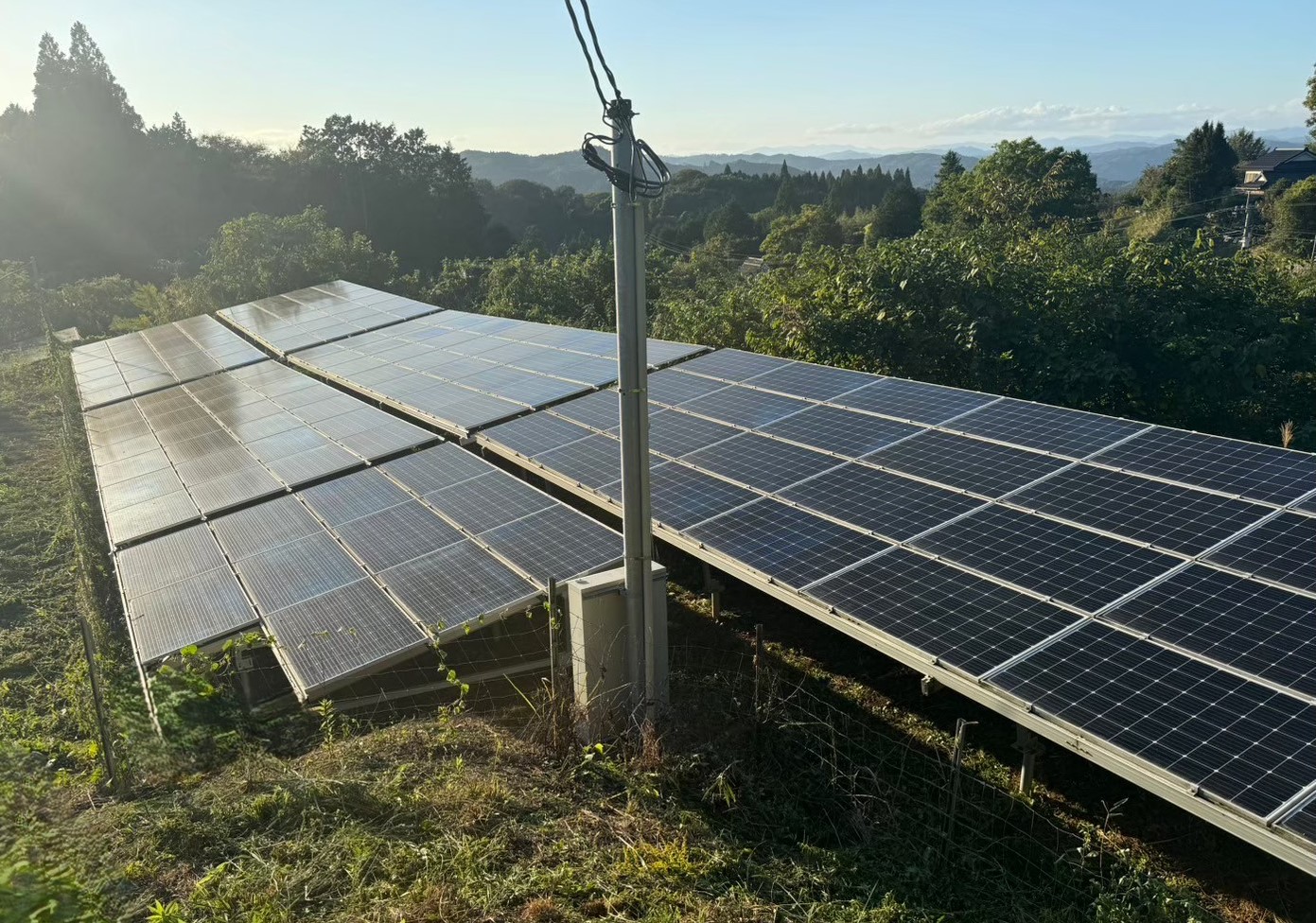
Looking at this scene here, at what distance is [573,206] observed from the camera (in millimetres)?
110875

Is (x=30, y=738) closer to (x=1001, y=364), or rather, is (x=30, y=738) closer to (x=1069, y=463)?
(x=1069, y=463)

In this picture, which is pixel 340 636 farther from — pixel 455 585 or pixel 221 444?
pixel 221 444

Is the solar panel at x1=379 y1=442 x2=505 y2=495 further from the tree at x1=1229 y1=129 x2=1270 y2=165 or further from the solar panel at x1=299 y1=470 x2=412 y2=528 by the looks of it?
the tree at x1=1229 y1=129 x2=1270 y2=165

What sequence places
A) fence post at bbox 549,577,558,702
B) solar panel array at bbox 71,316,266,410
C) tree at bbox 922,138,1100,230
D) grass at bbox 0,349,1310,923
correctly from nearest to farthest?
grass at bbox 0,349,1310,923
fence post at bbox 549,577,558,702
solar panel array at bbox 71,316,266,410
tree at bbox 922,138,1100,230

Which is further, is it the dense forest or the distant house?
the distant house

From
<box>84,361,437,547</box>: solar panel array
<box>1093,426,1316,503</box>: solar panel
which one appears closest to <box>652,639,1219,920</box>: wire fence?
<box>1093,426,1316,503</box>: solar panel

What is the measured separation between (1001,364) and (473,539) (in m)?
14.0

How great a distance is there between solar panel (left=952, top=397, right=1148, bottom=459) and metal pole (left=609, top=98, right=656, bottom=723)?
21.6 feet

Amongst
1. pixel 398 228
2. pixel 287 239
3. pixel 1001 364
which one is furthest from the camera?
pixel 398 228

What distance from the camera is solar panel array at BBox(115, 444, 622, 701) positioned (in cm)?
962

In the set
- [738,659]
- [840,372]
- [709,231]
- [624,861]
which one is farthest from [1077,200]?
[624,861]

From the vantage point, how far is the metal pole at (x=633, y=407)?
7254mm

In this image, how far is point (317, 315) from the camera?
30.6m

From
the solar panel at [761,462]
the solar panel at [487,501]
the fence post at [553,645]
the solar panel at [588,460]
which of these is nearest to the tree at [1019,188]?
the solar panel at [761,462]
